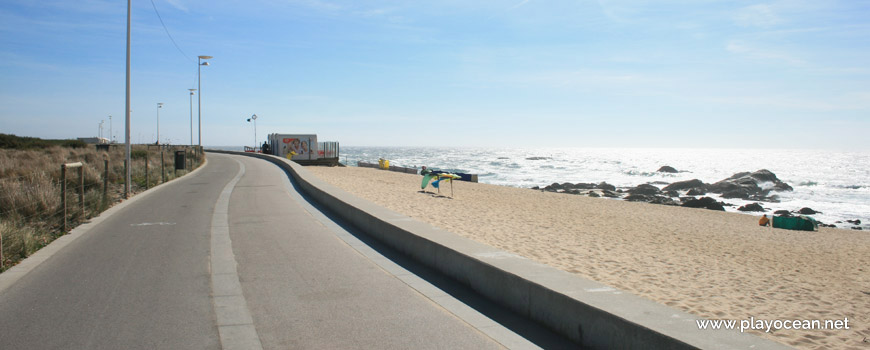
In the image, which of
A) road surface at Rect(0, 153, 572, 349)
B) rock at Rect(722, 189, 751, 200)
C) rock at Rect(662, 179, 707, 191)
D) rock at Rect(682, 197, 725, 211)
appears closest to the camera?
road surface at Rect(0, 153, 572, 349)

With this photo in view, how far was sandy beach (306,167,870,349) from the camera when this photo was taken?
6281 millimetres

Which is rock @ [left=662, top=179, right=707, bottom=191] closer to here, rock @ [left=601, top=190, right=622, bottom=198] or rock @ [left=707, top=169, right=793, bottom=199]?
rock @ [left=707, top=169, right=793, bottom=199]

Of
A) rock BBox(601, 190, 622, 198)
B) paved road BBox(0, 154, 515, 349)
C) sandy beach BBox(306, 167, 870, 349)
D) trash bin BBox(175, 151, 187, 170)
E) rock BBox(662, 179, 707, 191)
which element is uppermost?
trash bin BBox(175, 151, 187, 170)

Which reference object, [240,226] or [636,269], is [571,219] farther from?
[240,226]

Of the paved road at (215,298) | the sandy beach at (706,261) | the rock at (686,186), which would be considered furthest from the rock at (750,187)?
the paved road at (215,298)

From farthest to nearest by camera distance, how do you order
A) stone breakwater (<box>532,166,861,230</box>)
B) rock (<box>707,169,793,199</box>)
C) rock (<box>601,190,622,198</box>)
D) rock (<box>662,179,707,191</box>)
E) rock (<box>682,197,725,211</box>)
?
1. rock (<box>662,179,707,191</box>)
2. rock (<box>707,169,793,199</box>)
3. rock (<box>601,190,622,198</box>)
4. stone breakwater (<box>532,166,861,230</box>)
5. rock (<box>682,197,725,211</box>)

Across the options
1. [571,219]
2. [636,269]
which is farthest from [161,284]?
[571,219]

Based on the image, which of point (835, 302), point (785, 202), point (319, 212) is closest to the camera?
point (835, 302)

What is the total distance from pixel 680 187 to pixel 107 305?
164ft

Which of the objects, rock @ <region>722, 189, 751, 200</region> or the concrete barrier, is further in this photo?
rock @ <region>722, 189, 751, 200</region>

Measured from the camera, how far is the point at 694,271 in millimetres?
8516

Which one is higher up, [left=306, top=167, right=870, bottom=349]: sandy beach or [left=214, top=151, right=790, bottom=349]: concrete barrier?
[left=214, top=151, right=790, bottom=349]: concrete barrier

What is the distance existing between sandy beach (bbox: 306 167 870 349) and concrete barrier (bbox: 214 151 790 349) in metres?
1.82

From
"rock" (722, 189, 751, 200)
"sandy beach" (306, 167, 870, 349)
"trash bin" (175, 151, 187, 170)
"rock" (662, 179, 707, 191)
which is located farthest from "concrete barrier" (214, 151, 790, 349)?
"rock" (662, 179, 707, 191)
